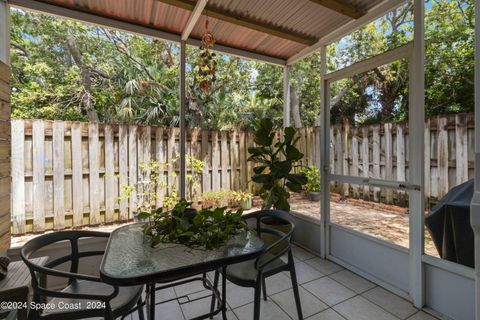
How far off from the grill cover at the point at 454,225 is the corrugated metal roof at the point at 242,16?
1.82 meters

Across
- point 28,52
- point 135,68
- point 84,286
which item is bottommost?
point 84,286

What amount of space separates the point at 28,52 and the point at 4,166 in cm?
554

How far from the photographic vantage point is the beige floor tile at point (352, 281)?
218 cm

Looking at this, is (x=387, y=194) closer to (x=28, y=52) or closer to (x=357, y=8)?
(x=357, y=8)

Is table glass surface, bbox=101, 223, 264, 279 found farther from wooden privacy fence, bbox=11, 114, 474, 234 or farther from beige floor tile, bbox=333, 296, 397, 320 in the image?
wooden privacy fence, bbox=11, 114, 474, 234

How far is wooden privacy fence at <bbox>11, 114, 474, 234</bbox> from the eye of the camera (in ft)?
6.14

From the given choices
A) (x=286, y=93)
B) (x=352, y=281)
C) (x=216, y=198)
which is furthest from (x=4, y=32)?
(x=352, y=281)

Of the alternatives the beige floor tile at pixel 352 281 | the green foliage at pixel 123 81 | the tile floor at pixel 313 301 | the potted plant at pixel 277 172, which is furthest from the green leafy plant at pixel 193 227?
the green foliage at pixel 123 81

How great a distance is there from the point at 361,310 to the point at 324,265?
76cm

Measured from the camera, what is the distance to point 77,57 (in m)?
5.66

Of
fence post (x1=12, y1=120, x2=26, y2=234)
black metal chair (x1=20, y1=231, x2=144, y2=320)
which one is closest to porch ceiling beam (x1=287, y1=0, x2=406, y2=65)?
black metal chair (x1=20, y1=231, x2=144, y2=320)

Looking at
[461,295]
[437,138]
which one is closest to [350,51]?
[437,138]

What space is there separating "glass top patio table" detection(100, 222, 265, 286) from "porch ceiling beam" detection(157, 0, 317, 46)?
198 cm

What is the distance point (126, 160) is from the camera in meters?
3.23
